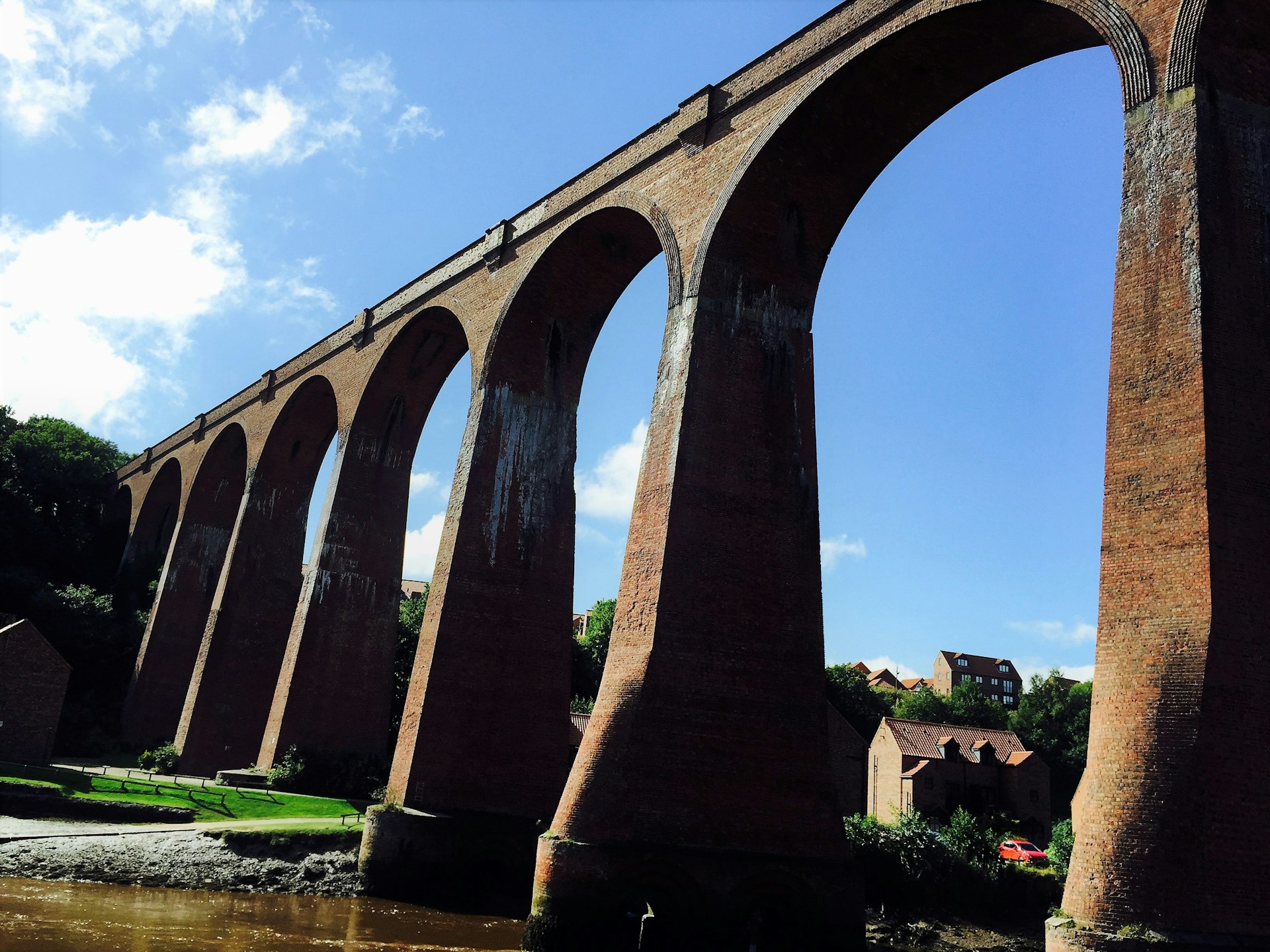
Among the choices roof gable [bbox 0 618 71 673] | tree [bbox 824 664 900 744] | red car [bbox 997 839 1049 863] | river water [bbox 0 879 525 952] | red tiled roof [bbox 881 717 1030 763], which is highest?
tree [bbox 824 664 900 744]

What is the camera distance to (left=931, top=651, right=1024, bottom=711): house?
87.4m

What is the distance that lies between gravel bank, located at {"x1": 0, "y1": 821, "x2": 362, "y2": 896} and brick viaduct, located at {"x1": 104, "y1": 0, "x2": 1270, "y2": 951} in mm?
1123

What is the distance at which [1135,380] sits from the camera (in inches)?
333

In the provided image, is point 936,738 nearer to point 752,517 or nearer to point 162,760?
point 162,760

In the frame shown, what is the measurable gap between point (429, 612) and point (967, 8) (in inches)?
432

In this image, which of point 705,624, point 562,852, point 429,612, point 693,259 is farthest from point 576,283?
point 562,852

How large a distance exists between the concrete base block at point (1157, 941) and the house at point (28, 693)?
23262 mm

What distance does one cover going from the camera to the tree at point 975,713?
5722 centimetres

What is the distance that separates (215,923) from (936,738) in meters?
29.6

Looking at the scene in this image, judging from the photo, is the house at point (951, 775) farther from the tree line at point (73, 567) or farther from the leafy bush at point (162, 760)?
the tree line at point (73, 567)

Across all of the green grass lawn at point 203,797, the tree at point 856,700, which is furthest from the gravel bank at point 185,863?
the tree at point 856,700

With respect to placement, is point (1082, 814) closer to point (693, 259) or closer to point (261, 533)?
point (693, 259)

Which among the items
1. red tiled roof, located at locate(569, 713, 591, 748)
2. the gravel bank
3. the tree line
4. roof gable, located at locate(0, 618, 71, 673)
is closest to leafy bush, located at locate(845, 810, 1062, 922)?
the gravel bank

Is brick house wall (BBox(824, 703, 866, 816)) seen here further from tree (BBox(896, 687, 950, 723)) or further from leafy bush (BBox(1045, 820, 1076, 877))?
tree (BBox(896, 687, 950, 723))
